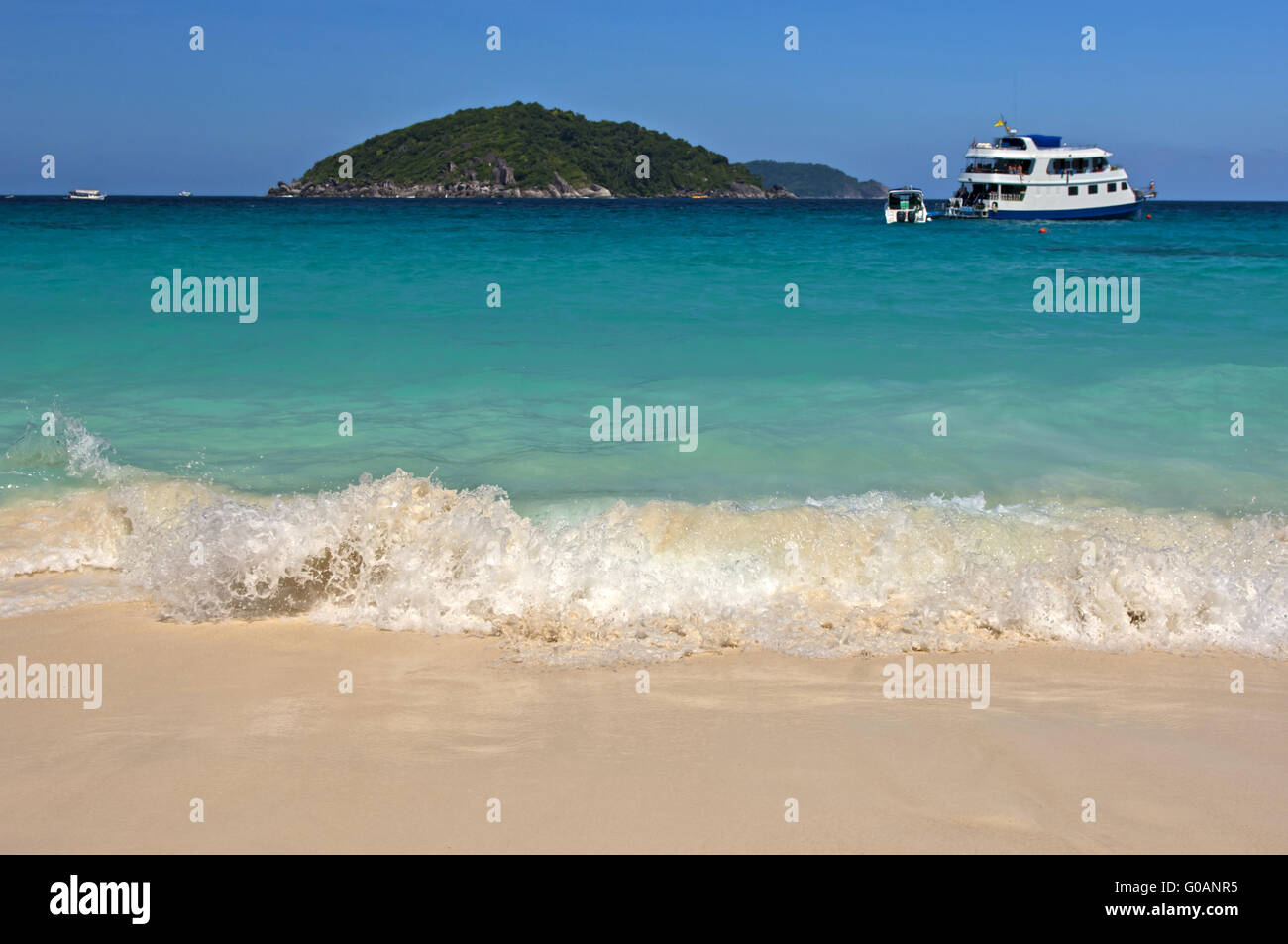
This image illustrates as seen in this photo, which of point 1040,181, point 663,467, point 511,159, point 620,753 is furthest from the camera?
point 511,159

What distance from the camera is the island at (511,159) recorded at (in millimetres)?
108438

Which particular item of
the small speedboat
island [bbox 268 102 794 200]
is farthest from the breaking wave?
island [bbox 268 102 794 200]

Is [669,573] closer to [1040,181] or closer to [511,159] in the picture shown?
[1040,181]

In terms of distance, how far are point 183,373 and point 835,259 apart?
54.3 feet

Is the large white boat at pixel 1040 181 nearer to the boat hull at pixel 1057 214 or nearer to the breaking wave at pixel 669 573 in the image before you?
the boat hull at pixel 1057 214

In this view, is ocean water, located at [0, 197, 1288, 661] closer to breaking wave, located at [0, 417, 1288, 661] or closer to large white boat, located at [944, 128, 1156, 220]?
breaking wave, located at [0, 417, 1288, 661]

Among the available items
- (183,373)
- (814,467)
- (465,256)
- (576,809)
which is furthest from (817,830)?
(465,256)

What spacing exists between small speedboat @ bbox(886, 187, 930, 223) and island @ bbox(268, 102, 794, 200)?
6138 centimetres

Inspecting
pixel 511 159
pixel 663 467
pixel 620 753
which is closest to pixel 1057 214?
pixel 663 467

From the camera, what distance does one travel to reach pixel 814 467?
7516 millimetres

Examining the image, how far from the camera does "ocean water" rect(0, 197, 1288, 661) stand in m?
5.12

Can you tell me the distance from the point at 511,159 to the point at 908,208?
70.7m

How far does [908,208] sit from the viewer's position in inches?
1866

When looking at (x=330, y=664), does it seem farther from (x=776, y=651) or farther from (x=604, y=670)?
(x=776, y=651)
